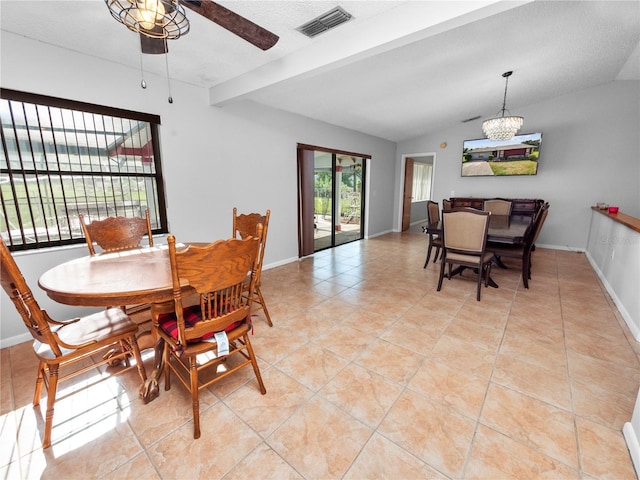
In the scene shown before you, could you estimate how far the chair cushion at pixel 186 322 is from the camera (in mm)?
1515

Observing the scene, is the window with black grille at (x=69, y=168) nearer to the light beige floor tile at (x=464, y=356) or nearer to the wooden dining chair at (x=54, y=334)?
the wooden dining chair at (x=54, y=334)

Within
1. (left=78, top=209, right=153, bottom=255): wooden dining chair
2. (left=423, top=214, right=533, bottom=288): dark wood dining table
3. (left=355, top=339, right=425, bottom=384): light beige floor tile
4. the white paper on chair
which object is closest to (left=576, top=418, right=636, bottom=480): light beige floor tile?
(left=355, top=339, right=425, bottom=384): light beige floor tile

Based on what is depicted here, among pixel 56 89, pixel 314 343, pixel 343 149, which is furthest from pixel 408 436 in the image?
pixel 343 149

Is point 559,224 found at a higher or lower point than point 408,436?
higher

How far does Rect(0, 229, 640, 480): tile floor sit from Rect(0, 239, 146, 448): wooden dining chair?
25 cm

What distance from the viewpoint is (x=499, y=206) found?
5.15 m

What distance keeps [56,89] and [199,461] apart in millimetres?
2983

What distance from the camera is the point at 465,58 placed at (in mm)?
3189

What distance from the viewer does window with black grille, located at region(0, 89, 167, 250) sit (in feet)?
7.34

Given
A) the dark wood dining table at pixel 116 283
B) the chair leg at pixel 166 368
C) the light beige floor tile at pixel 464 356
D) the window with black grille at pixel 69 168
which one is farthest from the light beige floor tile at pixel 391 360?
the window with black grille at pixel 69 168

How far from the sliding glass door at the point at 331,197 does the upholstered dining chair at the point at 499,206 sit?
2519 millimetres

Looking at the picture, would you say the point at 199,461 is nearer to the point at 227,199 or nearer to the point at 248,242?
the point at 248,242

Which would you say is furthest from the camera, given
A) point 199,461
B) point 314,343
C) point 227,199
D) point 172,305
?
point 227,199

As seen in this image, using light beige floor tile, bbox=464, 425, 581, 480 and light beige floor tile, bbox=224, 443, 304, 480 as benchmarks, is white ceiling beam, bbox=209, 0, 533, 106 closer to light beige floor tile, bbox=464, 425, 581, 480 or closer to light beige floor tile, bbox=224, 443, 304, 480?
light beige floor tile, bbox=464, 425, 581, 480
